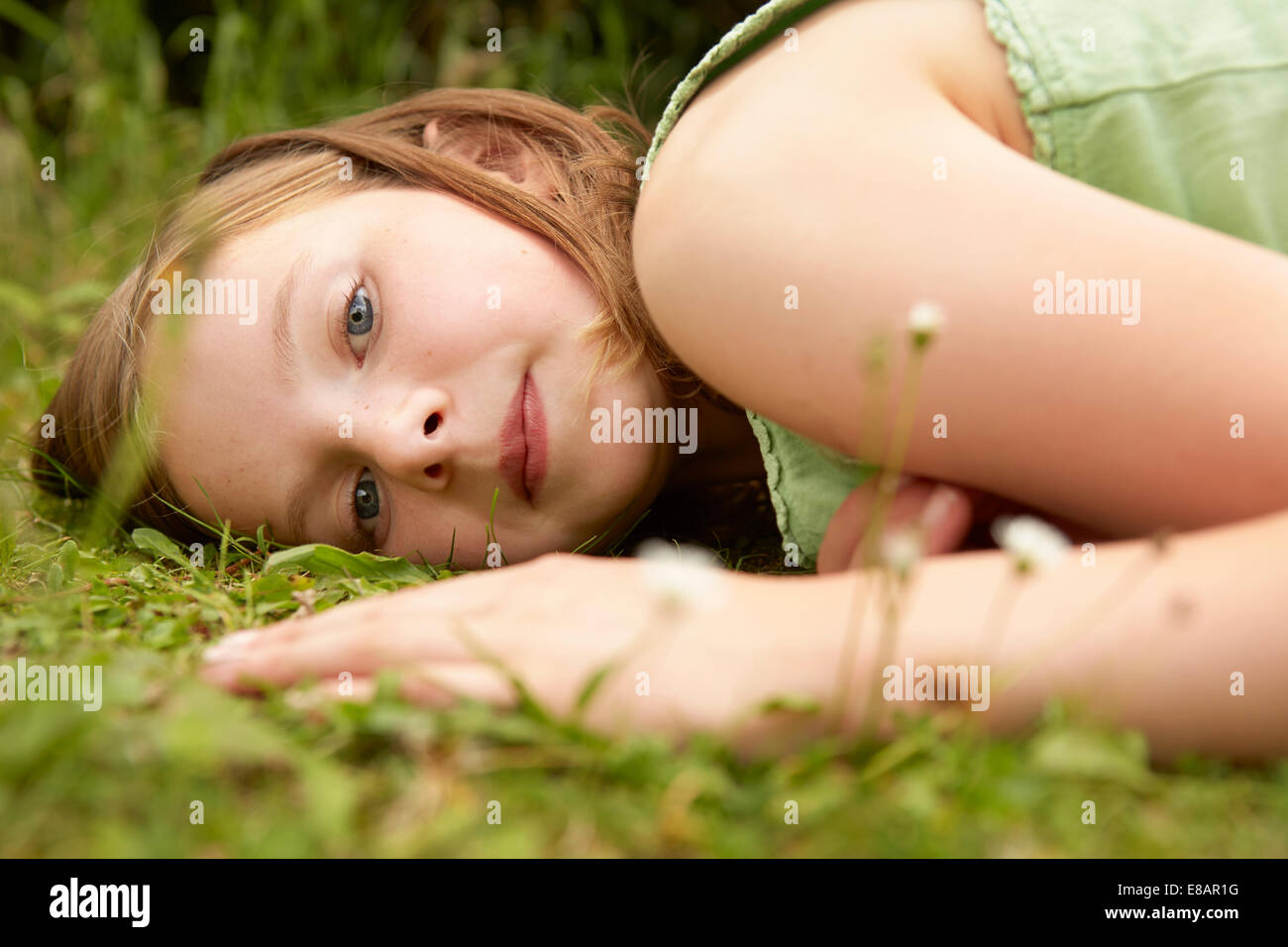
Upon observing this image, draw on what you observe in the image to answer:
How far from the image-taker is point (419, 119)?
2029 mm

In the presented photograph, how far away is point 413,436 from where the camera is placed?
144 cm

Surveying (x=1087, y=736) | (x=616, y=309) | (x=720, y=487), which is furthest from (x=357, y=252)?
(x=1087, y=736)

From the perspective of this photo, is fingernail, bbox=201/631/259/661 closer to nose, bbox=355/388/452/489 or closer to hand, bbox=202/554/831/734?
hand, bbox=202/554/831/734

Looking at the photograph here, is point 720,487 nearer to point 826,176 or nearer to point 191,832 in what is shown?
point 826,176

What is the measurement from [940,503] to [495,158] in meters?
1.05

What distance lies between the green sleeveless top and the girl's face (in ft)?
1.35

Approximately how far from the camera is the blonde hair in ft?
5.26

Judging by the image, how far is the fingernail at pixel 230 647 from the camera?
109 cm

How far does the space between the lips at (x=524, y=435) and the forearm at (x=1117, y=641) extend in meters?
0.58

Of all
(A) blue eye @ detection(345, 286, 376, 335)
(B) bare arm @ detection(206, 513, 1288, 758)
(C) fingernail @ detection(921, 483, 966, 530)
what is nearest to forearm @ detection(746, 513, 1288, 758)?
(B) bare arm @ detection(206, 513, 1288, 758)

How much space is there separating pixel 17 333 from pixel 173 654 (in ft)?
5.82

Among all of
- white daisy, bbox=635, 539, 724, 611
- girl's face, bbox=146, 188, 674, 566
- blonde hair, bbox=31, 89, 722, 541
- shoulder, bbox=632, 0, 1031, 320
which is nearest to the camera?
white daisy, bbox=635, 539, 724, 611

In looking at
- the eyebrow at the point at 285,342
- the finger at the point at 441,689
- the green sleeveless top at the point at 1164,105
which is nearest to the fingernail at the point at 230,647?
the finger at the point at 441,689

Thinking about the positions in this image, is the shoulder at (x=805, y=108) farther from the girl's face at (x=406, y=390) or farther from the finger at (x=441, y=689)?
the finger at (x=441, y=689)
